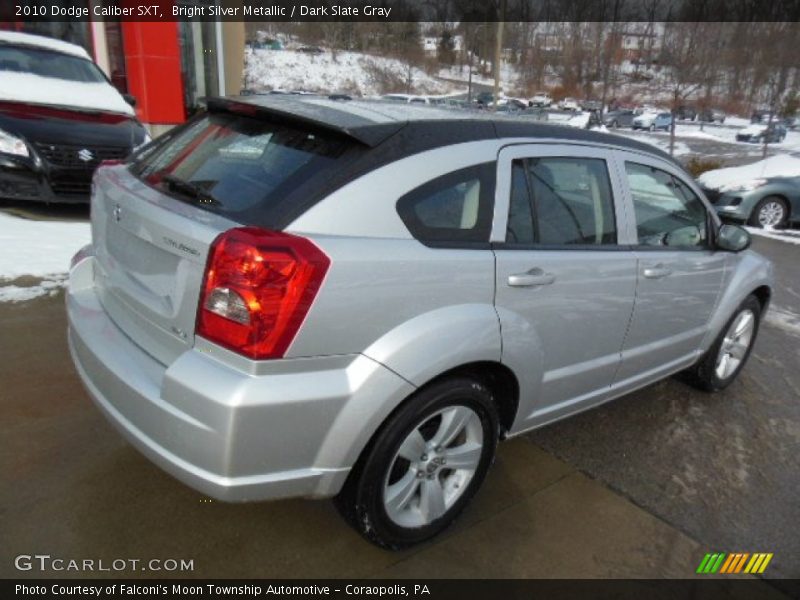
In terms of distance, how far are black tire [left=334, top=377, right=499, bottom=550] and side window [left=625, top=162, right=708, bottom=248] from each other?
52.0 inches

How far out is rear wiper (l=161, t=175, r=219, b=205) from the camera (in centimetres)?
216

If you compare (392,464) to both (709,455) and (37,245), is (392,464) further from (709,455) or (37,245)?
(37,245)

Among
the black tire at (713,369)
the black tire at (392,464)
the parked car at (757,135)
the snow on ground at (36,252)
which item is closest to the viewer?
the black tire at (392,464)

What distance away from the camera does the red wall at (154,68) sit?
1177cm

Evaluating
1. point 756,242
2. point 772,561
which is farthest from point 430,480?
point 756,242

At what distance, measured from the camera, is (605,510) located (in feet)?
9.02

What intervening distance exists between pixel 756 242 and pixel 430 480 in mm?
8676

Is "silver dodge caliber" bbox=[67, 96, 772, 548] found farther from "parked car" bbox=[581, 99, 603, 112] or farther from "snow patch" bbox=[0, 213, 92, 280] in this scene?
"parked car" bbox=[581, 99, 603, 112]

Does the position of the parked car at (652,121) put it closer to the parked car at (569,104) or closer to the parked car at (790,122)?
the parked car at (569,104)

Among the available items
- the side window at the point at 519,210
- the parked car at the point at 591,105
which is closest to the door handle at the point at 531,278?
the side window at the point at 519,210

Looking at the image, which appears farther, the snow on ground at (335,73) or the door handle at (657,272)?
the snow on ground at (335,73)

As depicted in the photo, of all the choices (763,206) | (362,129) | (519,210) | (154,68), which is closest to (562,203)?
(519,210)

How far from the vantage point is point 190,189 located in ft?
7.35

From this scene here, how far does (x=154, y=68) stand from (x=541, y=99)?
→ 111 ft
